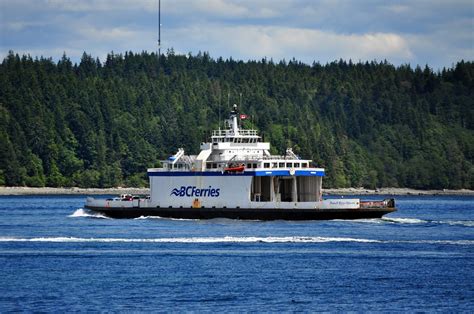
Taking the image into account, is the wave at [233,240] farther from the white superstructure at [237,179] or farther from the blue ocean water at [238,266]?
the white superstructure at [237,179]

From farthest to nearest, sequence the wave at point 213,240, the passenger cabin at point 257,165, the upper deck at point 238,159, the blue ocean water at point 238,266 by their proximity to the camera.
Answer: the passenger cabin at point 257,165, the upper deck at point 238,159, the wave at point 213,240, the blue ocean water at point 238,266

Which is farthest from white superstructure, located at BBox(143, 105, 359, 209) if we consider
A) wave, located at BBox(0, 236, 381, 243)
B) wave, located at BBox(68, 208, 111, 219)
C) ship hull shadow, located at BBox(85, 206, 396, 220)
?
wave, located at BBox(0, 236, 381, 243)

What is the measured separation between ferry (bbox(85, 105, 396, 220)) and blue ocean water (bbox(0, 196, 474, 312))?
1311 mm

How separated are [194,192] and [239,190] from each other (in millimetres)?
3992

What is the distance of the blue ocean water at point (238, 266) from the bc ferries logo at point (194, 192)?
2619mm

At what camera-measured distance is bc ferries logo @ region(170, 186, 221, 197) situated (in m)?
96.8

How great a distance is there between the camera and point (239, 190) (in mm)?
95938

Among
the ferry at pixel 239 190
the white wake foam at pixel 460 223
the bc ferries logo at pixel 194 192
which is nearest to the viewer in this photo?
the ferry at pixel 239 190

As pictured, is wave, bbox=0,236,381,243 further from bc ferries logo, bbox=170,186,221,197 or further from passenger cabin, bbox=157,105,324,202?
passenger cabin, bbox=157,105,324,202

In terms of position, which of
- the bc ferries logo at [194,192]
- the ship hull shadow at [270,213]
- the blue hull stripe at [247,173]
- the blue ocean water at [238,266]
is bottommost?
the blue ocean water at [238,266]

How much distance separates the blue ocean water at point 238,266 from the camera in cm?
5403

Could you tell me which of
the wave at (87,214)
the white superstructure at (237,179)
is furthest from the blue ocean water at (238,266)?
the wave at (87,214)

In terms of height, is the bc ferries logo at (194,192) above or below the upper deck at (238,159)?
below

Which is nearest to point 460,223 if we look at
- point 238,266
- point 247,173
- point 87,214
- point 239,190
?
point 247,173
